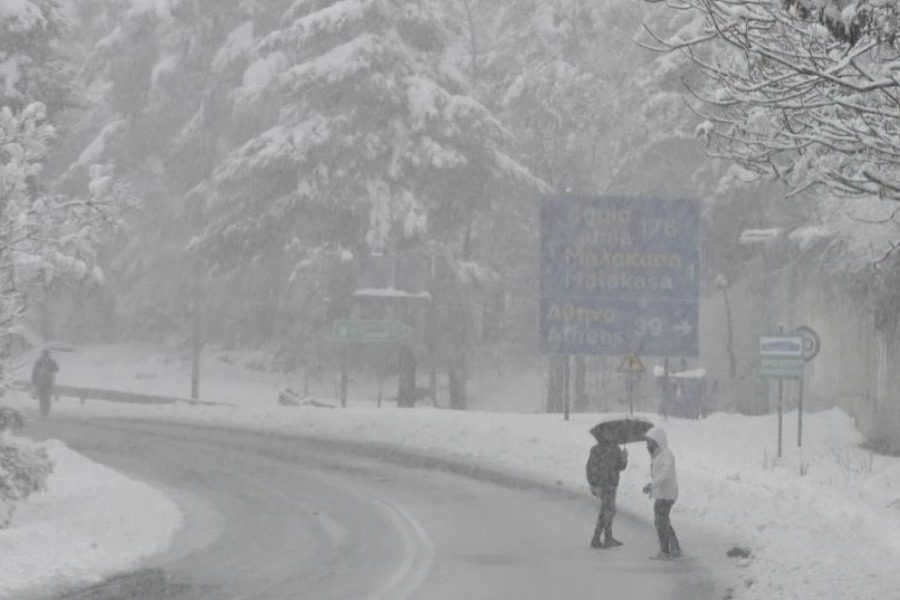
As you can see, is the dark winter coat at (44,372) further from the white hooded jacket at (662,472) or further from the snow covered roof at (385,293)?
the white hooded jacket at (662,472)

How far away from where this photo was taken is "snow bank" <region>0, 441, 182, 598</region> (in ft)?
47.6

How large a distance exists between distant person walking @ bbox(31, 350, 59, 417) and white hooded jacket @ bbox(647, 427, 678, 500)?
24.5 m

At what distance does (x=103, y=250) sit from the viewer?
65.1 metres

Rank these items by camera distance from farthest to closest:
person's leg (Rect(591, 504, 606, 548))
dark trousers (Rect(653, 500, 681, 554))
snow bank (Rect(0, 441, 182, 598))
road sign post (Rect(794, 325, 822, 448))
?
road sign post (Rect(794, 325, 822, 448))
person's leg (Rect(591, 504, 606, 548))
dark trousers (Rect(653, 500, 681, 554))
snow bank (Rect(0, 441, 182, 598))

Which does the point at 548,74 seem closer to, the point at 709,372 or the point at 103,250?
the point at 709,372

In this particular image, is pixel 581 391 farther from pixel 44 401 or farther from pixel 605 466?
pixel 605 466

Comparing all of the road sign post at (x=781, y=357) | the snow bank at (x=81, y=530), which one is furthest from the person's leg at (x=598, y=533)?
the road sign post at (x=781, y=357)

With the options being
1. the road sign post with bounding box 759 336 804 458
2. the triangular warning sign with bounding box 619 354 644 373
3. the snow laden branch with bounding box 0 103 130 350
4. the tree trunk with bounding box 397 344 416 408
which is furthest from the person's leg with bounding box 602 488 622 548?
the tree trunk with bounding box 397 344 416 408

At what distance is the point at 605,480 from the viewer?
1805 centimetres

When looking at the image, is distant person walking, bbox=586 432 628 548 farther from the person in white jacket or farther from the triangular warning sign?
the triangular warning sign

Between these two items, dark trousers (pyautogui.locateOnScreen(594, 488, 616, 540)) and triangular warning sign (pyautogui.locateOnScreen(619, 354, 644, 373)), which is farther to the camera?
triangular warning sign (pyautogui.locateOnScreen(619, 354, 644, 373))

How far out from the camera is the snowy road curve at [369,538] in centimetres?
1470

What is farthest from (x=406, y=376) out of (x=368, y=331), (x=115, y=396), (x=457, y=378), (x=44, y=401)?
(x=44, y=401)

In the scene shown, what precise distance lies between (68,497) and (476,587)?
32.5 ft
